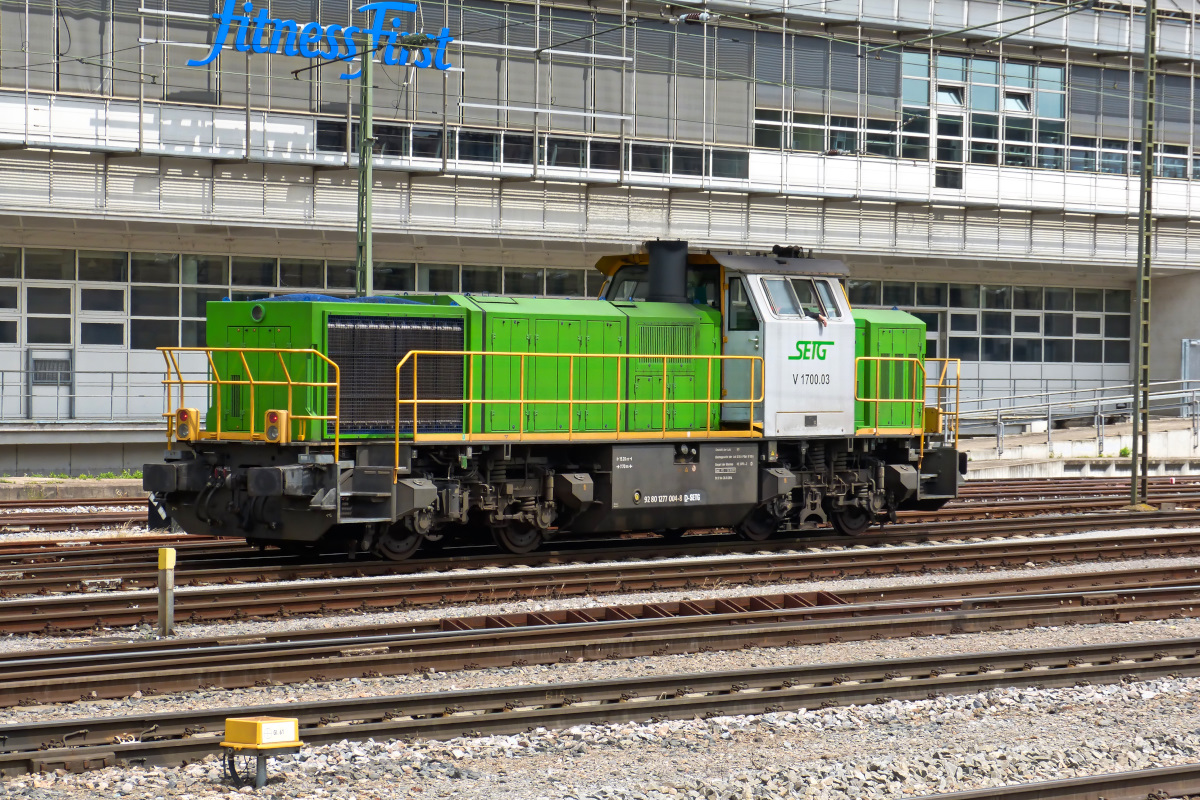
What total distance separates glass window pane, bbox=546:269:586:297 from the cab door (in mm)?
13707

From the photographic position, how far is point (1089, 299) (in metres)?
36.1

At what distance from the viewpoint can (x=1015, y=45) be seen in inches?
1307

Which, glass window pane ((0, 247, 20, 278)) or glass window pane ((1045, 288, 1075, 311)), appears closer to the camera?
glass window pane ((0, 247, 20, 278))

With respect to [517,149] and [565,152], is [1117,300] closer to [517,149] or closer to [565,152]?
[565,152]

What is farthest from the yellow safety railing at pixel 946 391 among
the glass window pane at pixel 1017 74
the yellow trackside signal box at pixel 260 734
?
the yellow trackside signal box at pixel 260 734

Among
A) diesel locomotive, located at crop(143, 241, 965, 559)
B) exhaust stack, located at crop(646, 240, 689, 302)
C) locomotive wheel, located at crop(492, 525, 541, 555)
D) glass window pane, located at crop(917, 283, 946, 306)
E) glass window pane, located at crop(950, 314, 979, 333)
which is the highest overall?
glass window pane, located at crop(917, 283, 946, 306)

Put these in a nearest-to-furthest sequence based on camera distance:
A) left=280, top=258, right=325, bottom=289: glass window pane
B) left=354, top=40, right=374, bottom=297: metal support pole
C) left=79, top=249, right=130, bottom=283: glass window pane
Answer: left=354, top=40, right=374, bottom=297: metal support pole, left=79, top=249, right=130, bottom=283: glass window pane, left=280, top=258, right=325, bottom=289: glass window pane

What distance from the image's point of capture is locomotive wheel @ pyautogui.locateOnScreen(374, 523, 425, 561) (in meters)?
13.7

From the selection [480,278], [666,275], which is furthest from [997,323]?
[666,275]

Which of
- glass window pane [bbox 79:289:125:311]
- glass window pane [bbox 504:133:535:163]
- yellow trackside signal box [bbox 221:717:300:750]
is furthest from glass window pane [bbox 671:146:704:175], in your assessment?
yellow trackside signal box [bbox 221:717:300:750]

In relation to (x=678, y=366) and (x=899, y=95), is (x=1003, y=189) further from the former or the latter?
(x=678, y=366)

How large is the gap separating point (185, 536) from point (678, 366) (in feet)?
21.5

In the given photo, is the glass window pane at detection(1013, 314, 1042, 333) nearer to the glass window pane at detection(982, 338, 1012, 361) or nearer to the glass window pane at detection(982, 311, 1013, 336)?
the glass window pane at detection(982, 311, 1013, 336)

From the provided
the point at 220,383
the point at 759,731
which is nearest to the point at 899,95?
the point at 220,383
